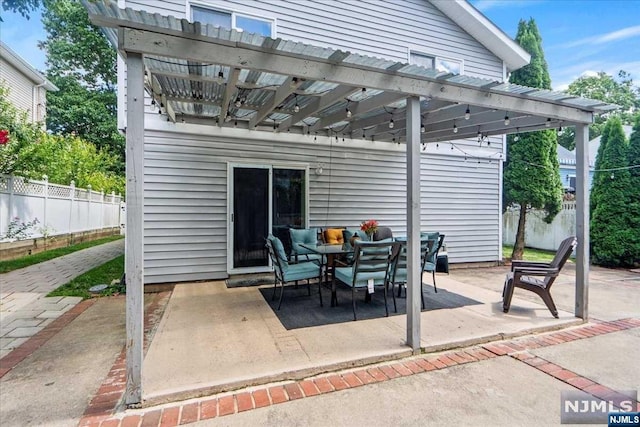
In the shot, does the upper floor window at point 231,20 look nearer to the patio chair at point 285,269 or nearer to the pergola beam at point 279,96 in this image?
the pergola beam at point 279,96

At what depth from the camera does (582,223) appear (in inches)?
159

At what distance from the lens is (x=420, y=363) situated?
2.94 m

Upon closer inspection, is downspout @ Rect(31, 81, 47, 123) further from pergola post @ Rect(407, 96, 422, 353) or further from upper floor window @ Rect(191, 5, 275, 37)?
pergola post @ Rect(407, 96, 422, 353)

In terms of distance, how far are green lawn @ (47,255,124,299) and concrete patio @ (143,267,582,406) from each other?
151 cm

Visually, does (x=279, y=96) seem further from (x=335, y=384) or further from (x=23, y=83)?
(x=23, y=83)

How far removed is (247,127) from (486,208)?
5.85 meters

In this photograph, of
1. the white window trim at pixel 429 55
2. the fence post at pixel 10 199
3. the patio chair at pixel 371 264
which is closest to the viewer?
the patio chair at pixel 371 264

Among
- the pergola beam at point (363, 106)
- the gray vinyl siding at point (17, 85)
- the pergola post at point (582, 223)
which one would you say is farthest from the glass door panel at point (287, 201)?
the gray vinyl siding at point (17, 85)

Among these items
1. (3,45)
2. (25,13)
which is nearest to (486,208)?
(25,13)

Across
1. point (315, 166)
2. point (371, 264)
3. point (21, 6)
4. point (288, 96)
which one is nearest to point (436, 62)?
point (315, 166)

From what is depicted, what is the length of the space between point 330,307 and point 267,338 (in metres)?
1.22

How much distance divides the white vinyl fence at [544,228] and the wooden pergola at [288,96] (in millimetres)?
6265

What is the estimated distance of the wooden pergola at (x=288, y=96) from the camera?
7.66 ft

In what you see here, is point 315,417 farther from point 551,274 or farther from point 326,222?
point 326,222
